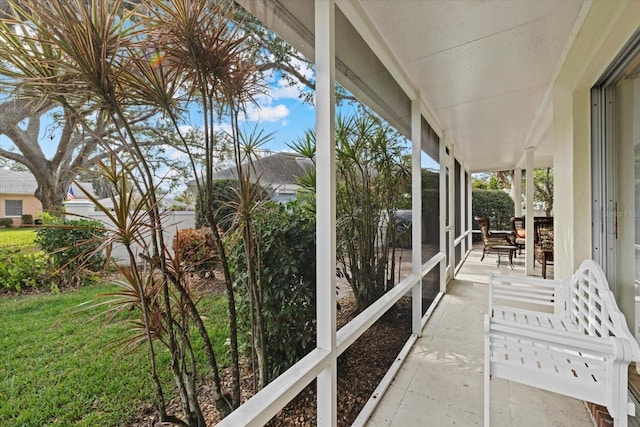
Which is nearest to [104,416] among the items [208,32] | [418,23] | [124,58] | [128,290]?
[128,290]

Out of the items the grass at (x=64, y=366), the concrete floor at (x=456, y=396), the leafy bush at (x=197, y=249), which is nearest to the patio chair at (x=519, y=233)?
the concrete floor at (x=456, y=396)

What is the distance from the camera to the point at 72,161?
66cm

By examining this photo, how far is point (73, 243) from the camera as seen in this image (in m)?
0.65

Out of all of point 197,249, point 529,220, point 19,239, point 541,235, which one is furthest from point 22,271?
point 541,235

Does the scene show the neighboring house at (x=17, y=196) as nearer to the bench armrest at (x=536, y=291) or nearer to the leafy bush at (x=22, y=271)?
the leafy bush at (x=22, y=271)

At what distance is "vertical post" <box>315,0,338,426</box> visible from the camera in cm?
133

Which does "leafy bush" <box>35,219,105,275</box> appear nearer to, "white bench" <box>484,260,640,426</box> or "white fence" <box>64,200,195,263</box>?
"white fence" <box>64,200,195,263</box>

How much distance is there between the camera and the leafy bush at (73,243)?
2.03ft

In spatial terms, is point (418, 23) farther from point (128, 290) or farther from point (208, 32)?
point (128, 290)

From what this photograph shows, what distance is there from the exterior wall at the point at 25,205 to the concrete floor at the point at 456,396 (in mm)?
2016

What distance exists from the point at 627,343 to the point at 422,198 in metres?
2.05

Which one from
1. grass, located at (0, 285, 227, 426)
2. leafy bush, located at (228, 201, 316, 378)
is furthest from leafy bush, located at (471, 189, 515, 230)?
grass, located at (0, 285, 227, 426)

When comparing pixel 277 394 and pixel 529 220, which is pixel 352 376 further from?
pixel 529 220

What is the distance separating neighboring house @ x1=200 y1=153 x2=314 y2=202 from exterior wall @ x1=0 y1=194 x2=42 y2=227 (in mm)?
488
